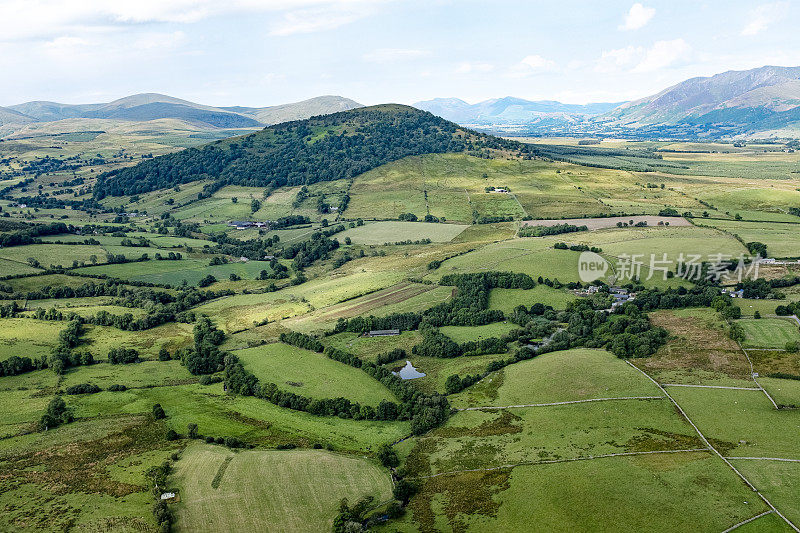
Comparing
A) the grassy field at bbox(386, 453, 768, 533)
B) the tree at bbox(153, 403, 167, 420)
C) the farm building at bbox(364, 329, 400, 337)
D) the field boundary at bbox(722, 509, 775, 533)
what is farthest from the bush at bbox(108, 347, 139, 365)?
the field boundary at bbox(722, 509, 775, 533)

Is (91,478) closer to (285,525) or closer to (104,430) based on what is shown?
(104,430)

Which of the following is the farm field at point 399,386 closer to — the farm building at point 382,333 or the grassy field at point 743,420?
the grassy field at point 743,420

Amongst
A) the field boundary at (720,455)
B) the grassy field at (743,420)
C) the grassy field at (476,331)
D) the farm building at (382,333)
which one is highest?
the grassy field at (743,420)

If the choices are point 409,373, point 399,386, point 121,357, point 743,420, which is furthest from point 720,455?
point 121,357

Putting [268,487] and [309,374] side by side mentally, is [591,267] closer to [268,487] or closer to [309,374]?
[309,374]

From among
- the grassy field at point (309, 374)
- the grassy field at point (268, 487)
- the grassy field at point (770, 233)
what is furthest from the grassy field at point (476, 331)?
the grassy field at point (770, 233)

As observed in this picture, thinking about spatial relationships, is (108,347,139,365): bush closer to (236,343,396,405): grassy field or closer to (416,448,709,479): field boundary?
(236,343,396,405): grassy field
